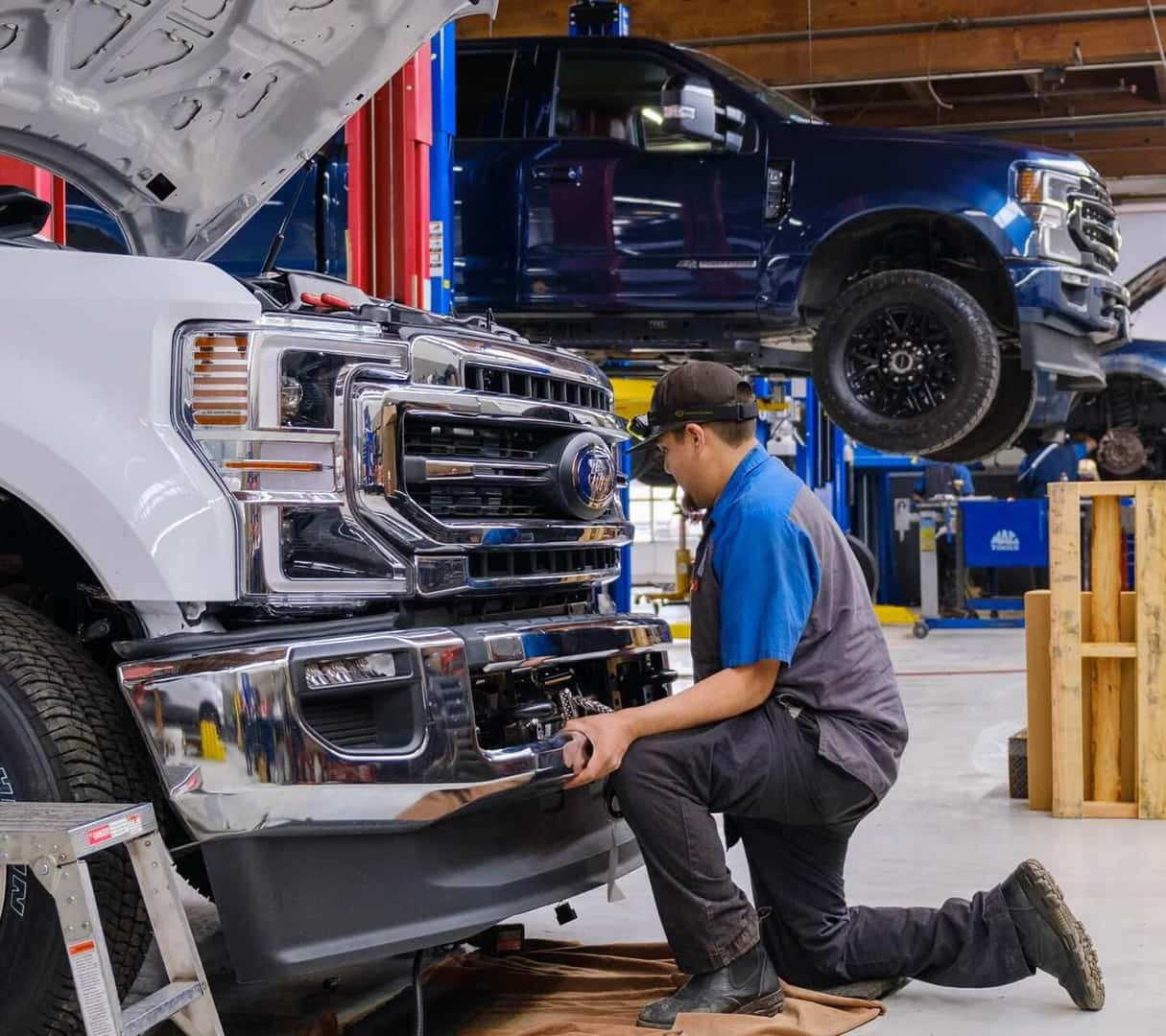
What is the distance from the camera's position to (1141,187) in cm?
1762

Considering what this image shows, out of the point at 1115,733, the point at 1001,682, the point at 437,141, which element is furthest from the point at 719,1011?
the point at 1001,682

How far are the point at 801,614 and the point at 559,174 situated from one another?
4.41m

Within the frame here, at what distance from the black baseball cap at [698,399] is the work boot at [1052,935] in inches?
40.4

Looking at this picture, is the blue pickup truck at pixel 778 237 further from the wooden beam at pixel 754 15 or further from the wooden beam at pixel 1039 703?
the wooden beam at pixel 754 15

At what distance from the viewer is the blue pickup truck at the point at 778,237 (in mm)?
6492

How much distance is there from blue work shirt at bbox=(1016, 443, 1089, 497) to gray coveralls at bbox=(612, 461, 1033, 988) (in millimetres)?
8124

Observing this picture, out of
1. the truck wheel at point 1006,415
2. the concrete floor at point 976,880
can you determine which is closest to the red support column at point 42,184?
the concrete floor at point 976,880

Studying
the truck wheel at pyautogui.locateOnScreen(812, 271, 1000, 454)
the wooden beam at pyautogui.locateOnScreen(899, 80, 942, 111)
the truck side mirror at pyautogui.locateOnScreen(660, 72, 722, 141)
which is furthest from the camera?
the wooden beam at pyautogui.locateOnScreen(899, 80, 942, 111)

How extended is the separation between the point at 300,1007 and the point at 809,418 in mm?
9026

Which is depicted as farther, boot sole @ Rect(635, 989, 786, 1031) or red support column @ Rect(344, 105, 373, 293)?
red support column @ Rect(344, 105, 373, 293)

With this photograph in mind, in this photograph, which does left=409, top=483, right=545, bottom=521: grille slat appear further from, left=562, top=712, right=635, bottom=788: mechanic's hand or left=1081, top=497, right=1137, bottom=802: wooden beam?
left=1081, top=497, right=1137, bottom=802: wooden beam

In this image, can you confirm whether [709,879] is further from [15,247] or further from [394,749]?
[15,247]

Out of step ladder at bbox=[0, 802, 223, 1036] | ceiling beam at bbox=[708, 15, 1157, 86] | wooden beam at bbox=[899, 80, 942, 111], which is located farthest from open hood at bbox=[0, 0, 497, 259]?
wooden beam at bbox=[899, 80, 942, 111]

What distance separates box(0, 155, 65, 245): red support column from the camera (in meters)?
4.95
